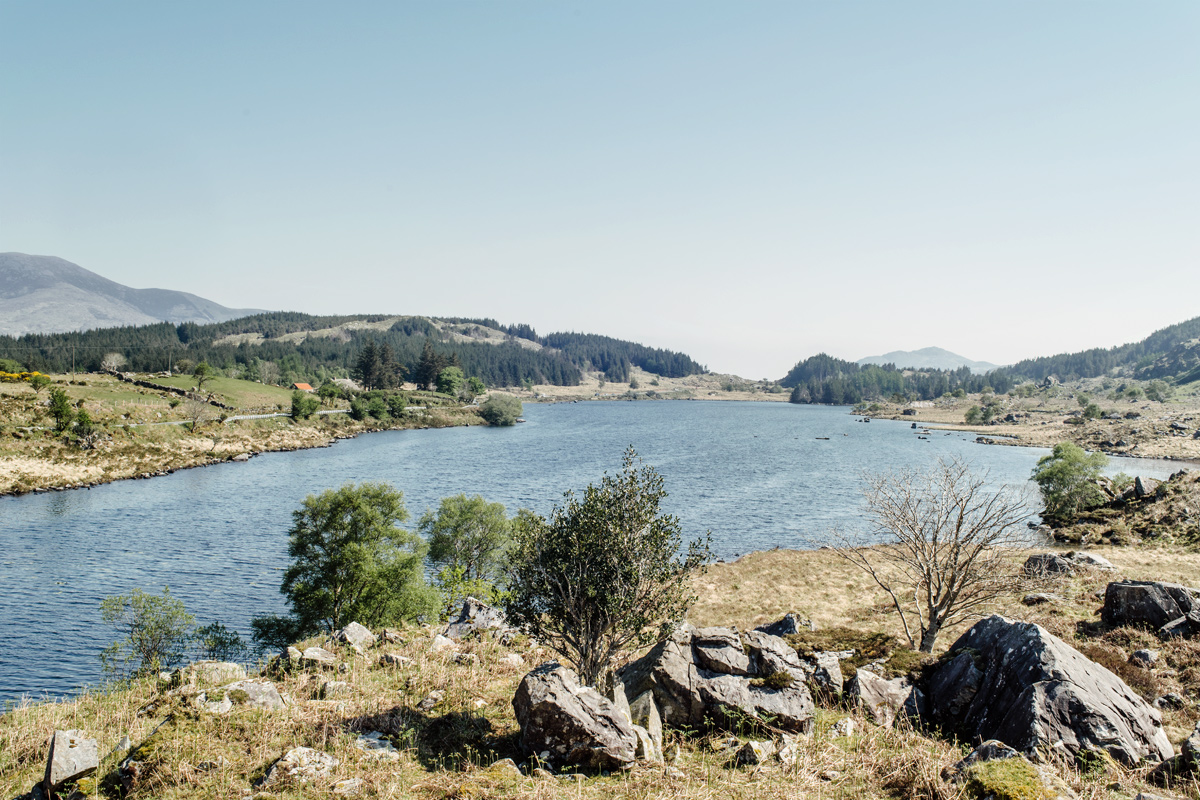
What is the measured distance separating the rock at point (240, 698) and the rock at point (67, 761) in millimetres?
2015

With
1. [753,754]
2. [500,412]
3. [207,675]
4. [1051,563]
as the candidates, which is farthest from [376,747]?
[500,412]

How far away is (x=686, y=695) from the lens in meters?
13.4

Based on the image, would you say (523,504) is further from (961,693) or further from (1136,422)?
(1136,422)

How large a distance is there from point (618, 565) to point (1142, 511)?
2527 inches

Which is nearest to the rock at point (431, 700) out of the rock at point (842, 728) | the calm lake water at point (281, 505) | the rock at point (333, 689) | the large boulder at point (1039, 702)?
the rock at point (333, 689)

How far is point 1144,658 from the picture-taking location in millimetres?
17844

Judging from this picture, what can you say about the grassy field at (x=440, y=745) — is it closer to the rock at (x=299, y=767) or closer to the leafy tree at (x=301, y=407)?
the rock at (x=299, y=767)

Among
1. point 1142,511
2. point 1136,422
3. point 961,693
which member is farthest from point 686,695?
point 1136,422

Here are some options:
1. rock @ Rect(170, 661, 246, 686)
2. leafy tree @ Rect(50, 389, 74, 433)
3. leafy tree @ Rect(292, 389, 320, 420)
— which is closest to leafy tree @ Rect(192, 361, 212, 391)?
leafy tree @ Rect(292, 389, 320, 420)

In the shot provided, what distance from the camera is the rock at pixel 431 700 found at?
13.8 meters

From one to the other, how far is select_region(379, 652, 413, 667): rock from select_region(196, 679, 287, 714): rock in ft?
12.5

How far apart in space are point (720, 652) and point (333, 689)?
31.5 feet

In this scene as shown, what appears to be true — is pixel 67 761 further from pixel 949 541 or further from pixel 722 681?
pixel 949 541

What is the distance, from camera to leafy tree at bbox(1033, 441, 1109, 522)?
62781mm
